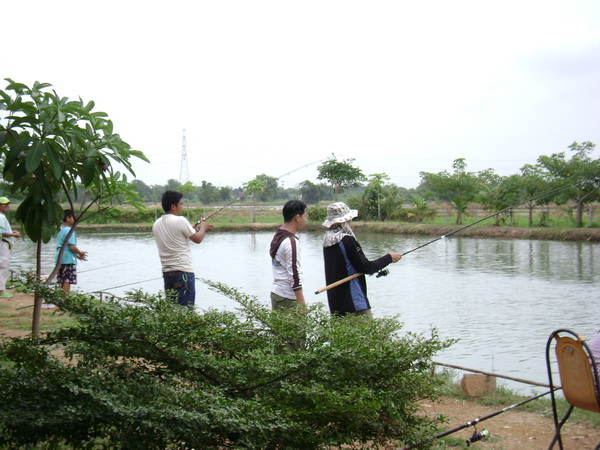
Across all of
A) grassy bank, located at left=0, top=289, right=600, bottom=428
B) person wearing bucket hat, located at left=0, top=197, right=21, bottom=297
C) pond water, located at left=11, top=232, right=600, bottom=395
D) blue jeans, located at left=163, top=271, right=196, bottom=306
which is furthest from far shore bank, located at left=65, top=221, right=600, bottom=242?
blue jeans, located at left=163, top=271, right=196, bottom=306

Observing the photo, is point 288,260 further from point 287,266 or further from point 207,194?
point 207,194

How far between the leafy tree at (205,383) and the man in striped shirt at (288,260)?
146 centimetres

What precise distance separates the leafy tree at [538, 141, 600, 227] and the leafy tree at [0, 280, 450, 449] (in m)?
23.1

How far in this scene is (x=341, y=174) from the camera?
3700 centimetres

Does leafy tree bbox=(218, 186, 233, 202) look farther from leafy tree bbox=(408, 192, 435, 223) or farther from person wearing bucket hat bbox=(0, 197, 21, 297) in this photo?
person wearing bucket hat bbox=(0, 197, 21, 297)

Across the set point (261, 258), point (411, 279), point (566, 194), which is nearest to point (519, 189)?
point (566, 194)

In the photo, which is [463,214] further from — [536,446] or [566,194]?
[536,446]

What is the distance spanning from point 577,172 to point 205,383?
25854 mm

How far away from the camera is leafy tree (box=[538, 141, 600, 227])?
82.5 feet

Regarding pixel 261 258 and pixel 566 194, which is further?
pixel 566 194

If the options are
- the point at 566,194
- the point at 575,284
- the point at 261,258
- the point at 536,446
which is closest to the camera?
the point at 536,446

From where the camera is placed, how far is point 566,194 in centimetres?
2564

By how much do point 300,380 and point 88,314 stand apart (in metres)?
0.94

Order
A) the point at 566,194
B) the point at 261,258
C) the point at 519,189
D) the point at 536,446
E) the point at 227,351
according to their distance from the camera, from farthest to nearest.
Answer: the point at 519,189, the point at 566,194, the point at 261,258, the point at 536,446, the point at 227,351
